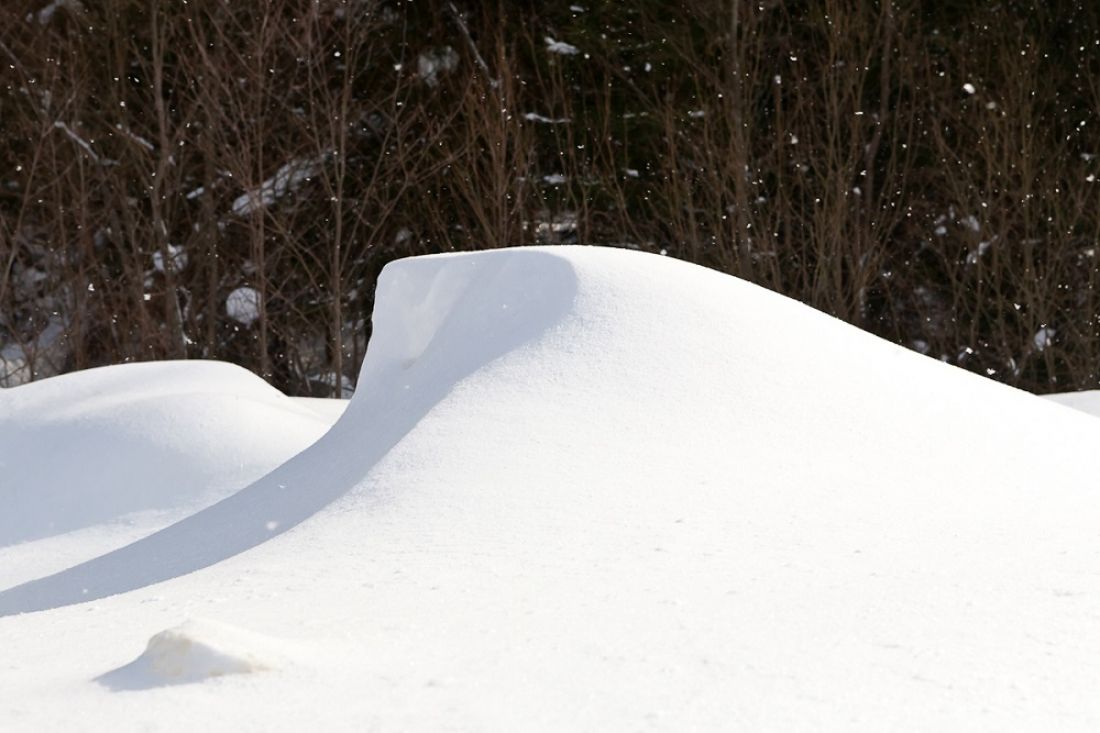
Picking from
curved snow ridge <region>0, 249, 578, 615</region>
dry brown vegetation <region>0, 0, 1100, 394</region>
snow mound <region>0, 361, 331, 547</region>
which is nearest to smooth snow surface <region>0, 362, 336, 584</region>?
snow mound <region>0, 361, 331, 547</region>

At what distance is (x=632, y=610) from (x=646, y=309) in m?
2.15

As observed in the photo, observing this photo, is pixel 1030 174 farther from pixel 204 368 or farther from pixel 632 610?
pixel 632 610

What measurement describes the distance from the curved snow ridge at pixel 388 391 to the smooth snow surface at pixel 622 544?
18mm

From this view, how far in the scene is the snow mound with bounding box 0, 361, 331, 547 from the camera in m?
7.21

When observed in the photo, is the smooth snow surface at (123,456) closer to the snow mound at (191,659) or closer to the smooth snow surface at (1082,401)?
the snow mound at (191,659)

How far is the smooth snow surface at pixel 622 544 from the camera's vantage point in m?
2.61

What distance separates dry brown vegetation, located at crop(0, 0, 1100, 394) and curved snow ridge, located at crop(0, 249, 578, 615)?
6043 millimetres

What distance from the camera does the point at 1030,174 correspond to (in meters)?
12.1

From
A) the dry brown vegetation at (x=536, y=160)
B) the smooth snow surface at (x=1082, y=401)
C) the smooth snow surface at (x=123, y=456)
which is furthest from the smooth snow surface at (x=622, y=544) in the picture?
the dry brown vegetation at (x=536, y=160)

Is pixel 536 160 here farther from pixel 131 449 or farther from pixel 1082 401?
pixel 131 449

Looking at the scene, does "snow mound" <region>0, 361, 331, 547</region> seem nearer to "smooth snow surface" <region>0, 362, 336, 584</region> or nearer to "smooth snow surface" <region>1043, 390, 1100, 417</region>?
"smooth snow surface" <region>0, 362, 336, 584</region>

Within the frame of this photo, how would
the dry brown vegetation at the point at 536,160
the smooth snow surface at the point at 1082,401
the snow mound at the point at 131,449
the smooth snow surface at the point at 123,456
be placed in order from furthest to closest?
the dry brown vegetation at the point at 536,160 → the smooth snow surface at the point at 1082,401 → the snow mound at the point at 131,449 → the smooth snow surface at the point at 123,456

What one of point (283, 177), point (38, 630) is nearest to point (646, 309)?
Answer: point (38, 630)

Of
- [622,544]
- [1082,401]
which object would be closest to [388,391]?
[622,544]
